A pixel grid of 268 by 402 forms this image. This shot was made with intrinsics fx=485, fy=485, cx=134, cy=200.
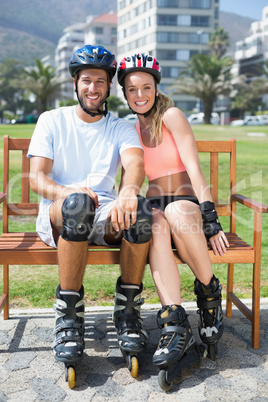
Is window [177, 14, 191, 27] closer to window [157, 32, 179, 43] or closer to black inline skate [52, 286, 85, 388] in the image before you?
window [157, 32, 179, 43]

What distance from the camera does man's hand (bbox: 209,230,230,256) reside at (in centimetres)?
307

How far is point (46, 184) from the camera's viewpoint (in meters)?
3.05

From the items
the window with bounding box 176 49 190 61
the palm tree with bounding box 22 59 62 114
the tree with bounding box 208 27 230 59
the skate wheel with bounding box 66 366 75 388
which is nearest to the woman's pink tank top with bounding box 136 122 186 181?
the skate wheel with bounding box 66 366 75 388

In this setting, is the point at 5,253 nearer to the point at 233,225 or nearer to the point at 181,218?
the point at 181,218

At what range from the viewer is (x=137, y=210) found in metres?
2.76

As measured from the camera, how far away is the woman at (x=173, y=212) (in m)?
2.77

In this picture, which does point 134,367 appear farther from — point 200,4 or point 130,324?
point 200,4

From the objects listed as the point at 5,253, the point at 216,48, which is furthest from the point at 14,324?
the point at 216,48

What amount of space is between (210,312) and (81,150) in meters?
1.34

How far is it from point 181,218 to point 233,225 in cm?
103

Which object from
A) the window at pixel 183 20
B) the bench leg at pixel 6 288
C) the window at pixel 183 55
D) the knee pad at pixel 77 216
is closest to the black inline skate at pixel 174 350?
the knee pad at pixel 77 216

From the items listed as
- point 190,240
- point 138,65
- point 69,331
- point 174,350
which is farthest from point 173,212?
point 138,65

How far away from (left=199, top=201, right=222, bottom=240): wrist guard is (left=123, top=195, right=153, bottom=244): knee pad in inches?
17.8

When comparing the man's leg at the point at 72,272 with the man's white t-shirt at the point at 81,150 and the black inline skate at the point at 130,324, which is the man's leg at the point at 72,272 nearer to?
the black inline skate at the point at 130,324
